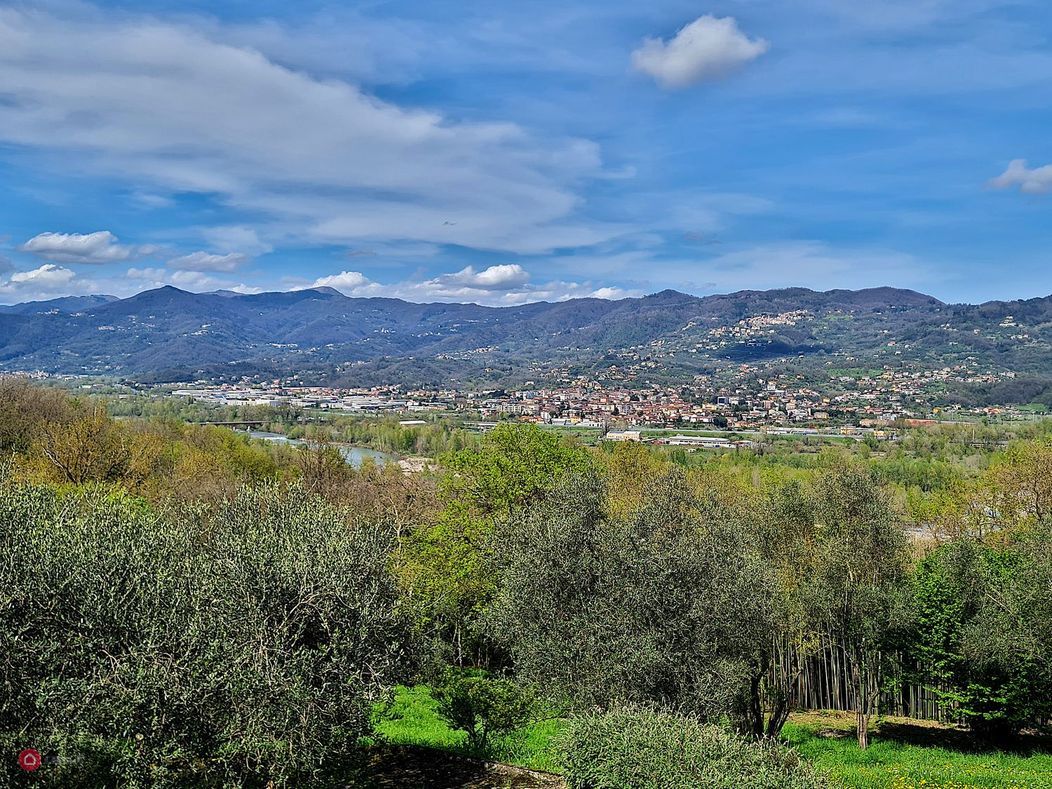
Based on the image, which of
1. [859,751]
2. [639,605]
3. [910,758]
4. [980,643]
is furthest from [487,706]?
[980,643]

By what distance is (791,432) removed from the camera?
15562cm

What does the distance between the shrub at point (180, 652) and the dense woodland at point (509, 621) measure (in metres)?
0.05

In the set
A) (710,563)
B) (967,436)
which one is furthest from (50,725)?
(967,436)

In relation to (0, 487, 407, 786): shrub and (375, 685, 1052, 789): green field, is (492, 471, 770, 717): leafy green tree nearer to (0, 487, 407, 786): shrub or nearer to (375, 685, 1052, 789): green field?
(375, 685, 1052, 789): green field

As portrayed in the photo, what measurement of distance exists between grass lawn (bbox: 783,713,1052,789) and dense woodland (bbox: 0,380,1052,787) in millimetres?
1218

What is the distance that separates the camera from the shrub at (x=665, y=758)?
11.4 metres

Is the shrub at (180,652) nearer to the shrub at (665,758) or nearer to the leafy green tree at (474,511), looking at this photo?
the shrub at (665,758)

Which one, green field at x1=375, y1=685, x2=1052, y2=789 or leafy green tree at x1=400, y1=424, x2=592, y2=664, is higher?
leafy green tree at x1=400, y1=424, x2=592, y2=664

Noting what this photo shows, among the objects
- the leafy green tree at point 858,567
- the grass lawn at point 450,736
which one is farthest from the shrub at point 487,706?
the leafy green tree at point 858,567

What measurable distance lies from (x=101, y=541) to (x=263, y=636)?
14.0 feet

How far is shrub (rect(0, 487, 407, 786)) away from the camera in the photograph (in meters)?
11.5

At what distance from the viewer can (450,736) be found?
72.7 feet

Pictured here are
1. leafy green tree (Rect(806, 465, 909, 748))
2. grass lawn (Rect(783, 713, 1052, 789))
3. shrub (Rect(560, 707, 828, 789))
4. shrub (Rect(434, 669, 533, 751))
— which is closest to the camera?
shrub (Rect(560, 707, 828, 789))

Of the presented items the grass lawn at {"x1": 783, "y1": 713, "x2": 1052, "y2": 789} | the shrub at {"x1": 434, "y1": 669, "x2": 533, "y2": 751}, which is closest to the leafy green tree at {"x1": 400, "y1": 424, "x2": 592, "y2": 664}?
the shrub at {"x1": 434, "y1": 669, "x2": 533, "y2": 751}
